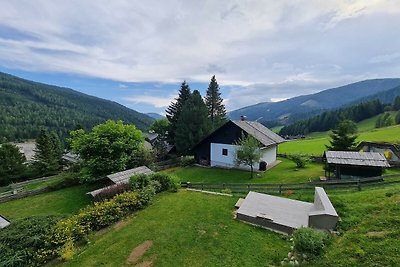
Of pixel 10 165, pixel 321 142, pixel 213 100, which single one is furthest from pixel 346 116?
pixel 10 165

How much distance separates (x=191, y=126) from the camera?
38.4 m

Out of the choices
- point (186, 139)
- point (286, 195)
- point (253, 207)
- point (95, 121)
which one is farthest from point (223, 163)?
point (95, 121)

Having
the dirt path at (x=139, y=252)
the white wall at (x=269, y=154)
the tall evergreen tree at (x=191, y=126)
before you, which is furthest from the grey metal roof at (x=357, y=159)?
the tall evergreen tree at (x=191, y=126)

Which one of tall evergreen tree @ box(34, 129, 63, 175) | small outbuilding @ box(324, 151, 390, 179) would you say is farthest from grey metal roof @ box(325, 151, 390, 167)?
tall evergreen tree @ box(34, 129, 63, 175)

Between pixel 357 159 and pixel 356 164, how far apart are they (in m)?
0.86

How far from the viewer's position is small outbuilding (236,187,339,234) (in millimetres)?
11133

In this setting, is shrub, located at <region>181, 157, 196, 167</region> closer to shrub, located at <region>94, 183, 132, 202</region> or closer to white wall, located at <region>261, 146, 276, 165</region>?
white wall, located at <region>261, 146, 276, 165</region>

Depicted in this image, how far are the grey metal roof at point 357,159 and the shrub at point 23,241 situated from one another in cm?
2220

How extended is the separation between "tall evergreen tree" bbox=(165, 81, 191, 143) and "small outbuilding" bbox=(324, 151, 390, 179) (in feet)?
91.7

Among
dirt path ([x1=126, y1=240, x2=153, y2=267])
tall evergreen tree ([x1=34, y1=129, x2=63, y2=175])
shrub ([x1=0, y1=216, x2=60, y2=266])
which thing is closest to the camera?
dirt path ([x1=126, y1=240, x2=153, y2=267])

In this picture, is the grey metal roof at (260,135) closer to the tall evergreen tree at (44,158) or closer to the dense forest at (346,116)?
the tall evergreen tree at (44,158)

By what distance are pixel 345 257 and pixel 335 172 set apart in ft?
50.6

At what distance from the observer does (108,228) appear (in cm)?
1417

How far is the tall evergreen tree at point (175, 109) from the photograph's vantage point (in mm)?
43969
